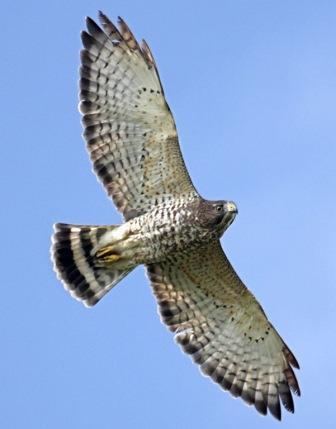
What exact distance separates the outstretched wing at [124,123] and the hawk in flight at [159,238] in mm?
12

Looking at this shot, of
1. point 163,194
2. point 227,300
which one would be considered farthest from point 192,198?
point 227,300

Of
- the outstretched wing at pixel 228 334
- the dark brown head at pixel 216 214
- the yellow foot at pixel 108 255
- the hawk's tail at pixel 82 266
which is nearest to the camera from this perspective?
the dark brown head at pixel 216 214

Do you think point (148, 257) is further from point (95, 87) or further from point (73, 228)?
point (95, 87)

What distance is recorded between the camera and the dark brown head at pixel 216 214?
17.3 metres

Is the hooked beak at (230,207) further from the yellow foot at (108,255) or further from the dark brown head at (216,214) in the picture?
the yellow foot at (108,255)

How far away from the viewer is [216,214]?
1728cm

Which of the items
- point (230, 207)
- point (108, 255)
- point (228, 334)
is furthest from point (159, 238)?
point (228, 334)

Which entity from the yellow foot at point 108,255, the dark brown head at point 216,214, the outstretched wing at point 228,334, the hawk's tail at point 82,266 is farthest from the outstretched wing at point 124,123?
the outstretched wing at point 228,334

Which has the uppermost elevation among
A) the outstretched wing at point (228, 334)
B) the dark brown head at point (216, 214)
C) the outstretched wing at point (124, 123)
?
the outstretched wing at point (124, 123)

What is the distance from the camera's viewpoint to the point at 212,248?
17.6m

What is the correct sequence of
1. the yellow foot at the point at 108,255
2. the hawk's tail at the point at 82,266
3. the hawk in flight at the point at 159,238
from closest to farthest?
1. the hawk in flight at the point at 159,238
2. the yellow foot at the point at 108,255
3. the hawk's tail at the point at 82,266

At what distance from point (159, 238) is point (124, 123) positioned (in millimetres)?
1462

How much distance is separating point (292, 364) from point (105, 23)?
15.8 feet

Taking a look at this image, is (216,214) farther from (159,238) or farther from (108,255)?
(108,255)
